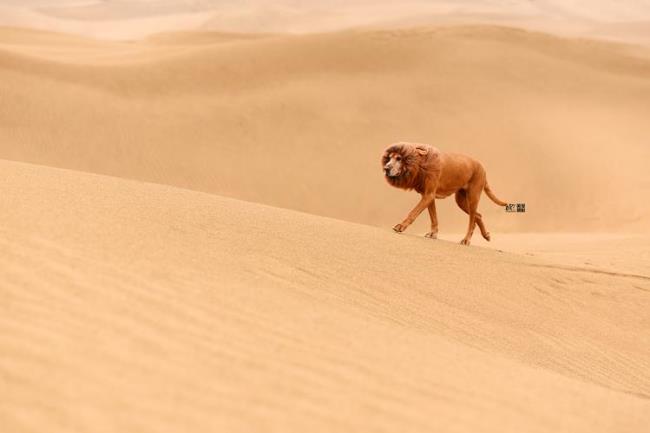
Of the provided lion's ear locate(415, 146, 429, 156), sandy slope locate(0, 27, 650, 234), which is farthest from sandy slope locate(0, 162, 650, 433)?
sandy slope locate(0, 27, 650, 234)

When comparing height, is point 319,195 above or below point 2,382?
above

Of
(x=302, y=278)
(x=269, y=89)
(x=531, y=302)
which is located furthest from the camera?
(x=269, y=89)

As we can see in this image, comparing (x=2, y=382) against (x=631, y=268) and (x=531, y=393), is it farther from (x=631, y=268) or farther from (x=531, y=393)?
(x=631, y=268)

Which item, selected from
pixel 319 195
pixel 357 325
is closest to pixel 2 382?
pixel 357 325

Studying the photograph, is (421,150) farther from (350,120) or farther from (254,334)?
(350,120)

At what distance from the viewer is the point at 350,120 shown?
81.1 feet

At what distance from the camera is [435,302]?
21.3 feet

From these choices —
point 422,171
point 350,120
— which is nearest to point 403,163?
point 422,171

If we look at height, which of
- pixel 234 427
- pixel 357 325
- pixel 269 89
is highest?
pixel 269 89

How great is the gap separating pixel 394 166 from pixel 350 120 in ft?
53.8

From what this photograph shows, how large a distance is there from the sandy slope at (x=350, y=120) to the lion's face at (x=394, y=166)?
11.5 m

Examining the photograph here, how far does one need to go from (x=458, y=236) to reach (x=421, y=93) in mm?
10243

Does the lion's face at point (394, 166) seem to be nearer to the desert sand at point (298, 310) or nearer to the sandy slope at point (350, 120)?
the desert sand at point (298, 310)

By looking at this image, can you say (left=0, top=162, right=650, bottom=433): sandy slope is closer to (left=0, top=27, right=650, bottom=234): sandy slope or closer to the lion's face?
the lion's face
